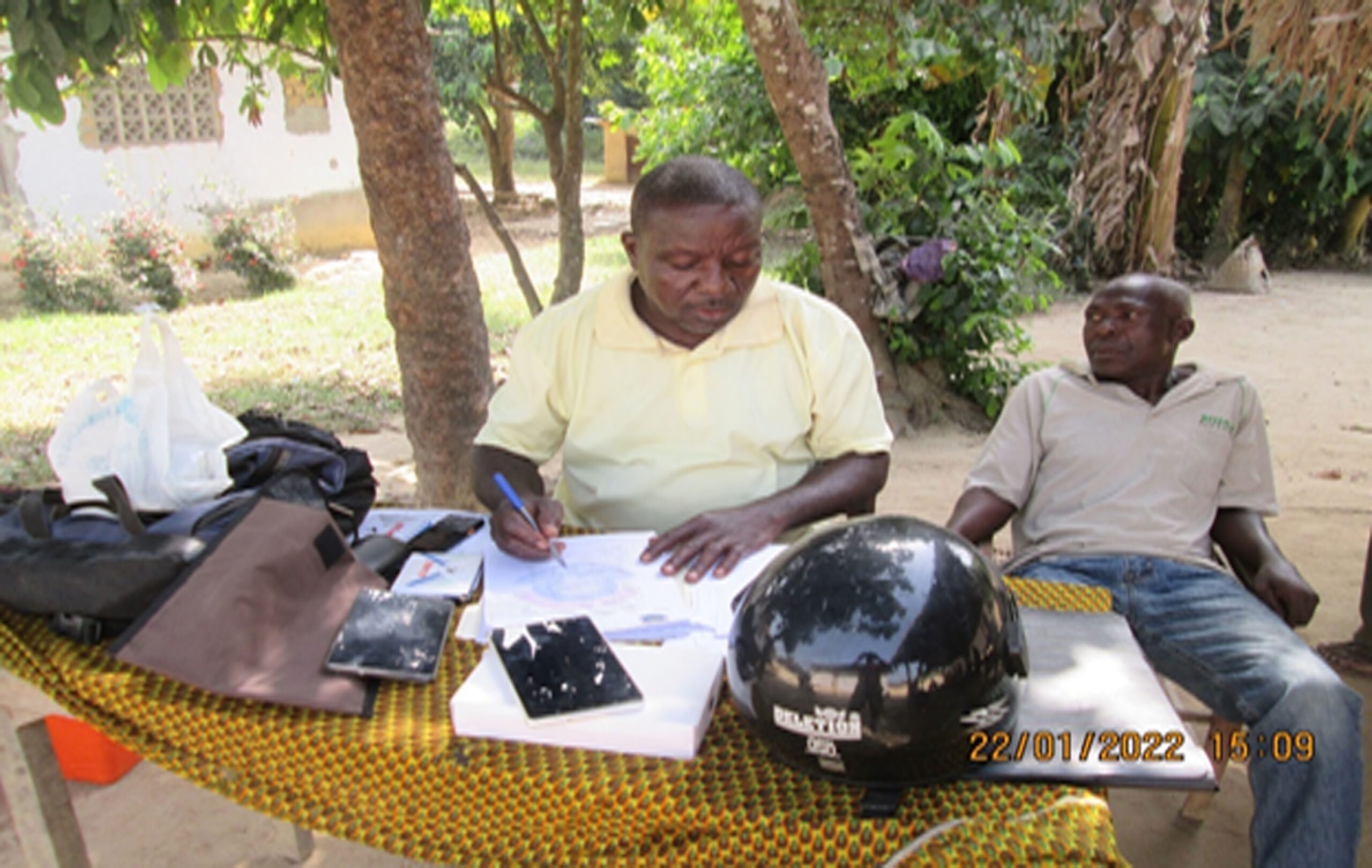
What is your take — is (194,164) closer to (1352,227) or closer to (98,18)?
(98,18)

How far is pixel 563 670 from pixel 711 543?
0.50m

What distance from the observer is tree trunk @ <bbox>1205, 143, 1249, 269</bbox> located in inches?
432

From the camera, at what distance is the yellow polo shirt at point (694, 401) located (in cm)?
221

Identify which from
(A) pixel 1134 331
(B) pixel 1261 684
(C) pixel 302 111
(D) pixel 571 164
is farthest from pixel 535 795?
(C) pixel 302 111

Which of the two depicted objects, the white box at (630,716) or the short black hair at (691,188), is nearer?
the white box at (630,716)

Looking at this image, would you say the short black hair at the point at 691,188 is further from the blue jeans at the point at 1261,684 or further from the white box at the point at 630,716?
the blue jeans at the point at 1261,684

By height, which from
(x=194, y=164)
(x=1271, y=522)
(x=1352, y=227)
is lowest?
(x=1271, y=522)

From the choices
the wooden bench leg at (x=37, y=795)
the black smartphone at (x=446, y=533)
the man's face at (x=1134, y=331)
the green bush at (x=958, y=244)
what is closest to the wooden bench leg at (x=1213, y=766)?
the man's face at (x=1134, y=331)

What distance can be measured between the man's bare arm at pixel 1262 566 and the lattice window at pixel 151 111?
1061 cm

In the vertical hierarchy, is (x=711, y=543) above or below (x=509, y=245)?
below

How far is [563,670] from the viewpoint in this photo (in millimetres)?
1372

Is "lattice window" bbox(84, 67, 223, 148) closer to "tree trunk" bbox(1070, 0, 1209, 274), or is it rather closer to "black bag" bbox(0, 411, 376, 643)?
"tree trunk" bbox(1070, 0, 1209, 274)

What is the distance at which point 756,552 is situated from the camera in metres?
1.85

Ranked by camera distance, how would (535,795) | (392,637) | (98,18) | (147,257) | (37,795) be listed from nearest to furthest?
(535,795)
(392,637)
(37,795)
(98,18)
(147,257)
